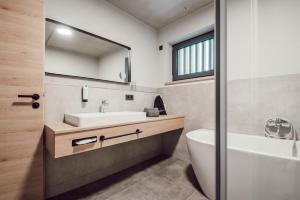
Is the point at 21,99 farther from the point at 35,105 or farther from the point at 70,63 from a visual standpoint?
the point at 70,63

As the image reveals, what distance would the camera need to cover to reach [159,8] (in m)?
2.23

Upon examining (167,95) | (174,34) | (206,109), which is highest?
(174,34)

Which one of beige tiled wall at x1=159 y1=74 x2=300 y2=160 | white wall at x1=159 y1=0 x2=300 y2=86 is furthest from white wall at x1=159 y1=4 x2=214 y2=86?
white wall at x1=159 y1=0 x2=300 y2=86

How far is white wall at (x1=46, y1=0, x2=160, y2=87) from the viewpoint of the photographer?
1694 millimetres

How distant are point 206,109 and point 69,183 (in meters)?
1.91

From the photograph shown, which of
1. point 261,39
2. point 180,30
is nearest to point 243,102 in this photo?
point 261,39

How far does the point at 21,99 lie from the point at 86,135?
24.3 inches

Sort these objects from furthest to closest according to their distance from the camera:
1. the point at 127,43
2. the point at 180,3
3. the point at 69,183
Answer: the point at 127,43 → the point at 180,3 → the point at 69,183

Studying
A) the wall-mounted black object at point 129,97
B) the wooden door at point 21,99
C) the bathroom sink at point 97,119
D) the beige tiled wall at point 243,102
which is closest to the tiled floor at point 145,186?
the wooden door at point 21,99

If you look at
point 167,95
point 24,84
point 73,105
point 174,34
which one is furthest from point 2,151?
point 174,34

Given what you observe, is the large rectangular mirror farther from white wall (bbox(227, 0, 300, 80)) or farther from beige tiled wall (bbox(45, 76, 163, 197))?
white wall (bbox(227, 0, 300, 80))

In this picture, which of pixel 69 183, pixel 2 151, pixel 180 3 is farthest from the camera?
pixel 180 3

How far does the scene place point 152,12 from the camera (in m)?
2.33

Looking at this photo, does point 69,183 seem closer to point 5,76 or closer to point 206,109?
point 5,76
